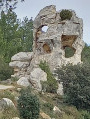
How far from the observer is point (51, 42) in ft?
103

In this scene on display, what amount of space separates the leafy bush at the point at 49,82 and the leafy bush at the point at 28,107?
8.87 m

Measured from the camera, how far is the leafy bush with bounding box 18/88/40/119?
58.5ft

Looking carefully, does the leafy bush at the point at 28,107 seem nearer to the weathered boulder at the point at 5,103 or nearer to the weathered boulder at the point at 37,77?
the weathered boulder at the point at 5,103

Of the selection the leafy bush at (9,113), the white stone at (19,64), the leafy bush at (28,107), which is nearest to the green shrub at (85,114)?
the leafy bush at (28,107)

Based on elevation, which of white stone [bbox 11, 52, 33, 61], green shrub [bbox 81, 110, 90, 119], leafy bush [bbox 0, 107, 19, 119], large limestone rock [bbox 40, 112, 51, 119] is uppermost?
white stone [bbox 11, 52, 33, 61]

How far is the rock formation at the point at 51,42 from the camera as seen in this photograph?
31.2 m

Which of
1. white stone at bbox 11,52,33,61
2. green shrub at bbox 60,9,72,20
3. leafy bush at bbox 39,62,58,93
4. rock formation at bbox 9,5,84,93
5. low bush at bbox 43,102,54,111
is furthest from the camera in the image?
white stone at bbox 11,52,33,61

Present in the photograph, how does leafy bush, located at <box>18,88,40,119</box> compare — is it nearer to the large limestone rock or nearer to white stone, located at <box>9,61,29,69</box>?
the large limestone rock

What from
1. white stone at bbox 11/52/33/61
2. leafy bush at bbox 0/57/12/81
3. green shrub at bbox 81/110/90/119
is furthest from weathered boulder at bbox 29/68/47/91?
leafy bush at bbox 0/57/12/81

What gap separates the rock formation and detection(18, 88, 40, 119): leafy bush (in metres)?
12.1

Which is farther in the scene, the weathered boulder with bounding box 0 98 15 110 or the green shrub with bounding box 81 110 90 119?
the green shrub with bounding box 81 110 90 119

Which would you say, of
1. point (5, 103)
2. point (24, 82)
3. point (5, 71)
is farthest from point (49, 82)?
point (5, 103)

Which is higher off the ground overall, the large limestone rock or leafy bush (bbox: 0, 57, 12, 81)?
leafy bush (bbox: 0, 57, 12, 81)

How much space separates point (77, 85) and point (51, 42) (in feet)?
28.1
